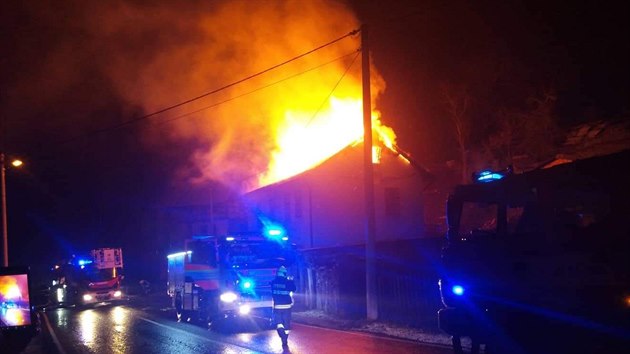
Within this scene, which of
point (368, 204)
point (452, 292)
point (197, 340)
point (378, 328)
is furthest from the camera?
point (368, 204)

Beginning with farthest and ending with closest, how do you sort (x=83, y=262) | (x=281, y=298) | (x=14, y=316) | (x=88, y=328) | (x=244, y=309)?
1. (x=83, y=262)
2. (x=88, y=328)
3. (x=244, y=309)
4. (x=14, y=316)
5. (x=281, y=298)

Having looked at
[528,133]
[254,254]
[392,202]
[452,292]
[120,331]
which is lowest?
[120,331]

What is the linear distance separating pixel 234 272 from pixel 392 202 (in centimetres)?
1693

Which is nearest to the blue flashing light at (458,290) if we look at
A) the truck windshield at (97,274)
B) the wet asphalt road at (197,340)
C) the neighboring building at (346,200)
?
the wet asphalt road at (197,340)

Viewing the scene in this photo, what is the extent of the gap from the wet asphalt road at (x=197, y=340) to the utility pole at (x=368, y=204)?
1.47m

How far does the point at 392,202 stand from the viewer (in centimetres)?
3112

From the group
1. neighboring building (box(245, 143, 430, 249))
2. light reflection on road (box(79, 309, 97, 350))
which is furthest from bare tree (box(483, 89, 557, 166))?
light reflection on road (box(79, 309, 97, 350))

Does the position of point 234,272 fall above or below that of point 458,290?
below

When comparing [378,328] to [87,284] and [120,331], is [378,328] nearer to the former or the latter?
[120,331]

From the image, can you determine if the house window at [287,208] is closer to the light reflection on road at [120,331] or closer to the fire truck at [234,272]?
the light reflection on road at [120,331]

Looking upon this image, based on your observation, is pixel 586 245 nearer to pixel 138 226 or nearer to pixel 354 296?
pixel 354 296

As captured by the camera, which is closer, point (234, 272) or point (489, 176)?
point (489, 176)

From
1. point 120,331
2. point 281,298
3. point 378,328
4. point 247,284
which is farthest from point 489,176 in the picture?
point 120,331

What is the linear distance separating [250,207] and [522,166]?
618 inches
